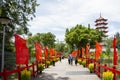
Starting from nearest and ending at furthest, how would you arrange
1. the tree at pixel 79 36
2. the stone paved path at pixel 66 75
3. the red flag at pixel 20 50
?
the red flag at pixel 20 50, the stone paved path at pixel 66 75, the tree at pixel 79 36

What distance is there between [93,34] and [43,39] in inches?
1672

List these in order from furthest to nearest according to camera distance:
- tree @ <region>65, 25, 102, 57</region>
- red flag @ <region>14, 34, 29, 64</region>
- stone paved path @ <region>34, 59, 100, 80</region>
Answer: tree @ <region>65, 25, 102, 57</region>
stone paved path @ <region>34, 59, 100, 80</region>
red flag @ <region>14, 34, 29, 64</region>

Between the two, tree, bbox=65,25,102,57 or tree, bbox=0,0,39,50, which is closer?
tree, bbox=0,0,39,50

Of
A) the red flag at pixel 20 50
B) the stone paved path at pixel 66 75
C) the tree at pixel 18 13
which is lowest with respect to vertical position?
the stone paved path at pixel 66 75

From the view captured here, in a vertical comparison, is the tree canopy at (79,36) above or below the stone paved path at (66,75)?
above

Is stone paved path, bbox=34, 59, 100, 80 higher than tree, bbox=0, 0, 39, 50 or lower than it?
lower

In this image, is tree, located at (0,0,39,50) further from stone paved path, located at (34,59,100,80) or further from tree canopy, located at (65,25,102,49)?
tree canopy, located at (65,25,102,49)

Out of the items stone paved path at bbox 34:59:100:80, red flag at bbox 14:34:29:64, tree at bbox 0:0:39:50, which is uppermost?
tree at bbox 0:0:39:50

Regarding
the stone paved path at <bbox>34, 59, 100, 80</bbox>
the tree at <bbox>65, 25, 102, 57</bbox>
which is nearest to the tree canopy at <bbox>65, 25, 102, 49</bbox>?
the tree at <bbox>65, 25, 102, 57</bbox>

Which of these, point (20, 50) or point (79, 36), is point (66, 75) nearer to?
point (20, 50)

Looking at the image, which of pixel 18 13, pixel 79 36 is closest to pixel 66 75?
pixel 18 13

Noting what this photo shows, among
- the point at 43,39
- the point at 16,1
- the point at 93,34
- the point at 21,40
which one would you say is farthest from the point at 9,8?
the point at 43,39

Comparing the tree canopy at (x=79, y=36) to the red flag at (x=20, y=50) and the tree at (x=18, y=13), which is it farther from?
the red flag at (x=20, y=50)

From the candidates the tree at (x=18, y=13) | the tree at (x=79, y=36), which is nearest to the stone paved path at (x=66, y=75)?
the tree at (x=18, y=13)
